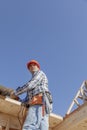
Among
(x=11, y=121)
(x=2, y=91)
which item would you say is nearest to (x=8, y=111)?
(x=11, y=121)

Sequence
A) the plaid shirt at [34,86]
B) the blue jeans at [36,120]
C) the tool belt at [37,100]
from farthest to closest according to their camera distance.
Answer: the plaid shirt at [34,86] → the tool belt at [37,100] → the blue jeans at [36,120]

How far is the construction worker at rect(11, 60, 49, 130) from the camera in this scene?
3.40 meters

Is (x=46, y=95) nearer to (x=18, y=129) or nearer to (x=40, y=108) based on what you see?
(x=40, y=108)

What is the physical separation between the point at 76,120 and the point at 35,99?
85 centimetres

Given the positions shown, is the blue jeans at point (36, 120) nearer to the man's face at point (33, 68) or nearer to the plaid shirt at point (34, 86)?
the plaid shirt at point (34, 86)

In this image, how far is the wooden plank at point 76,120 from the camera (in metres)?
3.97

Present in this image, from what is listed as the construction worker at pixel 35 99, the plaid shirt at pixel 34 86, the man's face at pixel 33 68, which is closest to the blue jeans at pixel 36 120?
the construction worker at pixel 35 99

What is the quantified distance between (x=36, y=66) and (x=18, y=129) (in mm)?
984

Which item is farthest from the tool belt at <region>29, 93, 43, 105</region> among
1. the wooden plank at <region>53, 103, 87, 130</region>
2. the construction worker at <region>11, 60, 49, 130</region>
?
the wooden plank at <region>53, 103, 87, 130</region>

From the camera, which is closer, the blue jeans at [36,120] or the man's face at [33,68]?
the blue jeans at [36,120]

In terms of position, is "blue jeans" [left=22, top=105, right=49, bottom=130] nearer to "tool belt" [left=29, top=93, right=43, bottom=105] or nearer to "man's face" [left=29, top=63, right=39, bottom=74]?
"tool belt" [left=29, top=93, right=43, bottom=105]

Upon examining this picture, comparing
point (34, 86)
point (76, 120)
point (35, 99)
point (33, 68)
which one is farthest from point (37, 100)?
point (76, 120)

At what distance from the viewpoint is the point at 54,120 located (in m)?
4.30

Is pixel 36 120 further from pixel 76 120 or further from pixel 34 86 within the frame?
pixel 76 120
